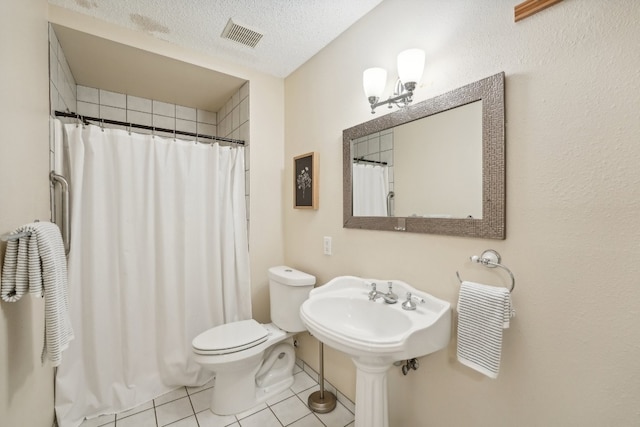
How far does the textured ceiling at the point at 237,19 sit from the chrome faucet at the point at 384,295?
59.0 inches

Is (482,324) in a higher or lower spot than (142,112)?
lower

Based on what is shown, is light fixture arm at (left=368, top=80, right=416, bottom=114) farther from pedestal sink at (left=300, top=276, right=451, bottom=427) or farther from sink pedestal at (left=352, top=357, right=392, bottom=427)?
sink pedestal at (left=352, top=357, right=392, bottom=427)

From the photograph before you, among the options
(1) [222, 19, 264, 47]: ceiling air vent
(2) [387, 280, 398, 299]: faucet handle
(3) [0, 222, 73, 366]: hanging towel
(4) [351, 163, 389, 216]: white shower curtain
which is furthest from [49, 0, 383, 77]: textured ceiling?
(2) [387, 280, 398, 299]: faucet handle

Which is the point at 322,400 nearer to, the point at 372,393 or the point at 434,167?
A: the point at 372,393

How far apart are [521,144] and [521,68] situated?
0.26m


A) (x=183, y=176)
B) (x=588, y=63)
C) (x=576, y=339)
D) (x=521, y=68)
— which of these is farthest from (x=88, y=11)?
(x=576, y=339)

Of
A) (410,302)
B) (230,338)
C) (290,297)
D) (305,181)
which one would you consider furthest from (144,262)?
(410,302)

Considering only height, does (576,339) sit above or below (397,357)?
above

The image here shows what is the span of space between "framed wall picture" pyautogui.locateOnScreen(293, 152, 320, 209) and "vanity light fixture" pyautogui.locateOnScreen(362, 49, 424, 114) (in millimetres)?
586

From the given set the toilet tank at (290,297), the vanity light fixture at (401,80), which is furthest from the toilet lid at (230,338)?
the vanity light fixture at (401,80)

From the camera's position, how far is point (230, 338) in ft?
5.28

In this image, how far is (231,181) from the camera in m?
2.04

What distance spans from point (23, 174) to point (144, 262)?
2.84 ft

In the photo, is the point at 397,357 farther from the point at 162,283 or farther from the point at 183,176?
the point at 183,176
